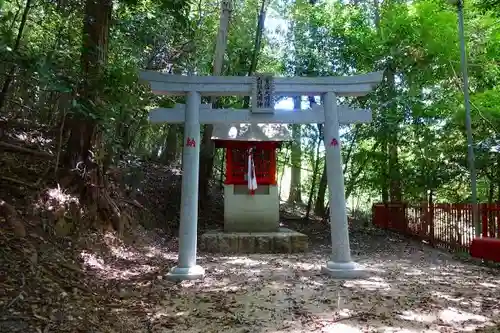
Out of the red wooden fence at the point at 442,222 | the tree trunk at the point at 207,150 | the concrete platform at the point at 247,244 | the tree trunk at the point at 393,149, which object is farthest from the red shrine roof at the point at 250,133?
the red wooden fence at the point at 442,222

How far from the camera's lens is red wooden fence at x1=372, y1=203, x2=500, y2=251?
8.44 meters

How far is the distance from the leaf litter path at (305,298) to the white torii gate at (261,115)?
0.63 metres

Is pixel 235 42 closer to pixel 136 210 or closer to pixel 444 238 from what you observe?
pixel 136 210

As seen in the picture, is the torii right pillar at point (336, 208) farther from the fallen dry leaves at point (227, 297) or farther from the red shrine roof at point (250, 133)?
the red shrine roof at point (250, 133)

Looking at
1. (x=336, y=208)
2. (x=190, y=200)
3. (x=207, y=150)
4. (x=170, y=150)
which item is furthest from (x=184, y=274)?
(x=170, y=150)

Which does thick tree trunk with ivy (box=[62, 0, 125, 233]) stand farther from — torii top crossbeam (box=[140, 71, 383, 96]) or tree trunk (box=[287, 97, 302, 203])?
tree trunk (box=[287, 97, 302, 203])

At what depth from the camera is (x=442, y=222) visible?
10242 mm

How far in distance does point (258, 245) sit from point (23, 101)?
5617 millimetres

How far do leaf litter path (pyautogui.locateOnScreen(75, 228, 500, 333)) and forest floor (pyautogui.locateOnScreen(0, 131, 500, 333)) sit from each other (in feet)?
0.04

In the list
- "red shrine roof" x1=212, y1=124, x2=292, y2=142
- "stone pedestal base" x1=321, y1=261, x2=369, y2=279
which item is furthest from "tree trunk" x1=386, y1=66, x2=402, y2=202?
"stone pedestal base" x1=321, y1=261, x2=369, y2=279

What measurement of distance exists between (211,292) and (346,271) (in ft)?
7.18

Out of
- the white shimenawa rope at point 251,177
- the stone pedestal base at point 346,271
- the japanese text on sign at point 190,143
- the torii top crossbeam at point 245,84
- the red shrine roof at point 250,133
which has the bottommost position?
the stone pedestal base at point 346,271

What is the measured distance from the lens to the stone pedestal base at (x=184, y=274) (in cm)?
648

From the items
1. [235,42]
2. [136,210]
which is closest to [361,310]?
[136,210]
